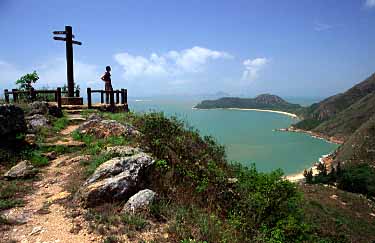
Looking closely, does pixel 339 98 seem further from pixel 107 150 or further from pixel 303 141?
pixel 107 150

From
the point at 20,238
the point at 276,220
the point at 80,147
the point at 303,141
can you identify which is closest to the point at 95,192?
the point at 20,238

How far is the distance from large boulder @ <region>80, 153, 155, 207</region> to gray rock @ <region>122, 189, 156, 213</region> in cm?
31

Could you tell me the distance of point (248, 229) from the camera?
19.7ft

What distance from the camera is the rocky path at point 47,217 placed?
457cm

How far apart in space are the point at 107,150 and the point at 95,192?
2.51 meters

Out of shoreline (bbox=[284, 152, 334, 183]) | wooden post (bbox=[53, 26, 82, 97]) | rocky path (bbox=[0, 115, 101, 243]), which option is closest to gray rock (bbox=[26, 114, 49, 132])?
rocky path (bbox=[0, 115, 101, 243])

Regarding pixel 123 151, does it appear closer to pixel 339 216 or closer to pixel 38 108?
pixel 38 108

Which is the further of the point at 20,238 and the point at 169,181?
the point at 169,181

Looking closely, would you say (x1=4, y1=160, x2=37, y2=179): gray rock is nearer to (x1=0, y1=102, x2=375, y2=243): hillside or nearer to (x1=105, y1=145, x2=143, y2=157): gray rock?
(x1=0, y1=102, x2=375, y2=243): hillside

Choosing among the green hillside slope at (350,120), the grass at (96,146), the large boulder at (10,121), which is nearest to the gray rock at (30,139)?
the large boulder at (10,121)

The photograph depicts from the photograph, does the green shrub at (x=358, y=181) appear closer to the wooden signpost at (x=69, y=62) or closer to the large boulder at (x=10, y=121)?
the wooden signpost at (x=69, y=62)

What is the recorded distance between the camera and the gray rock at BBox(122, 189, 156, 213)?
17.3ft

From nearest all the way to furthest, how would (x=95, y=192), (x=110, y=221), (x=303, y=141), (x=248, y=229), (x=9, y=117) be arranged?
(x=110, y=221) < (x=95, y=192) < (x=248, y=229) < (x=9, y=117) < (x=303, y=141)

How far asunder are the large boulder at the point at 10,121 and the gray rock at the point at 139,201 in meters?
5.59
